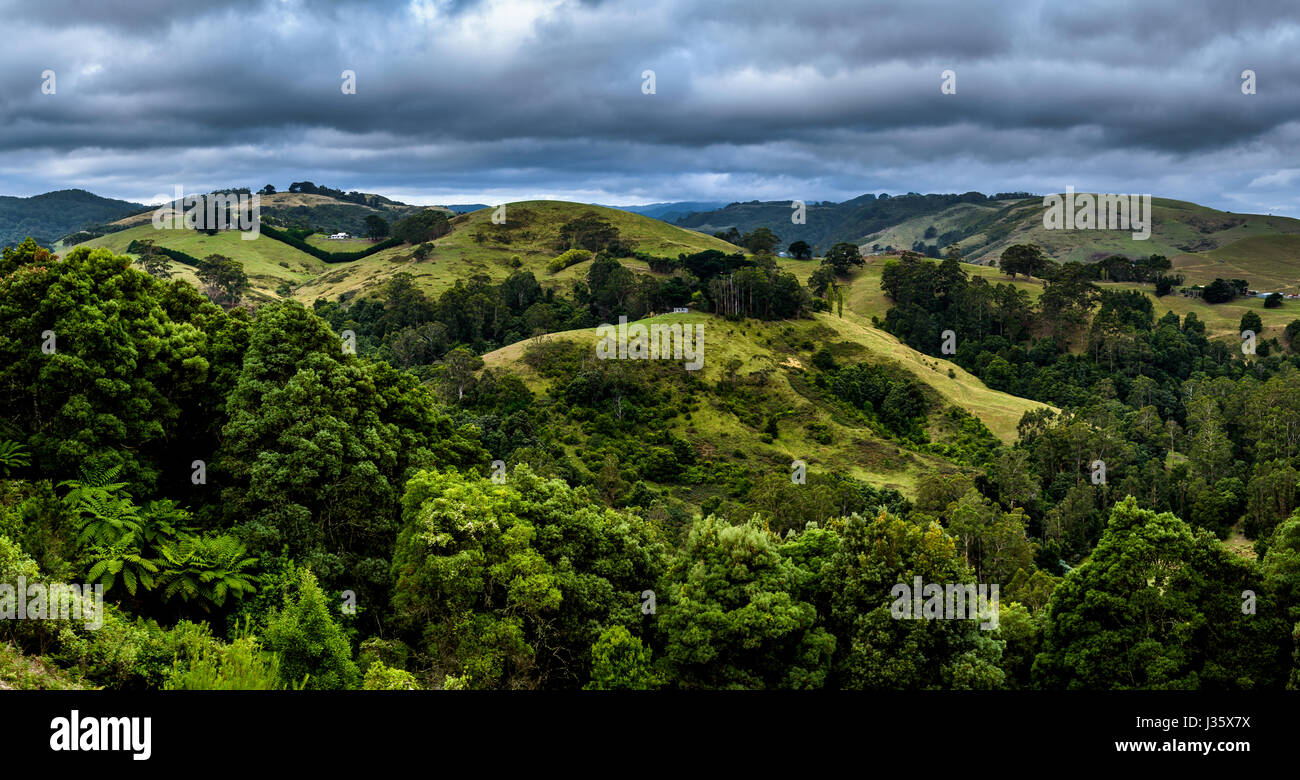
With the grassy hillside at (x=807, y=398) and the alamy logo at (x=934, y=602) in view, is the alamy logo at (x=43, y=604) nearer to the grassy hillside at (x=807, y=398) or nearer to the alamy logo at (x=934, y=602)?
the alamy logo at (x=934, y=602)

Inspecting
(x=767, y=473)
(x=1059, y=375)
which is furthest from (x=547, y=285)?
(x=1059, y=375)

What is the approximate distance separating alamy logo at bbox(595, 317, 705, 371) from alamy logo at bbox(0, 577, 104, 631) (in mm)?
71509

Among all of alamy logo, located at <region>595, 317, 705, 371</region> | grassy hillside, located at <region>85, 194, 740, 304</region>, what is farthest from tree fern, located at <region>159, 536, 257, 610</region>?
grassy hillside, located at <region>85, 194, 740, 304</region>

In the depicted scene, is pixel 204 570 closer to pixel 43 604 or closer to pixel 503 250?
pixel 43 604

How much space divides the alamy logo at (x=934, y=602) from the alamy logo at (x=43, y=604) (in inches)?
817

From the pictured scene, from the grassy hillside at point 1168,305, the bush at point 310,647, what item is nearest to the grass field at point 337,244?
the grassy hillside at point 1168,305

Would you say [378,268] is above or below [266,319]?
above

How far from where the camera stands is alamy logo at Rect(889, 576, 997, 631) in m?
23.8
